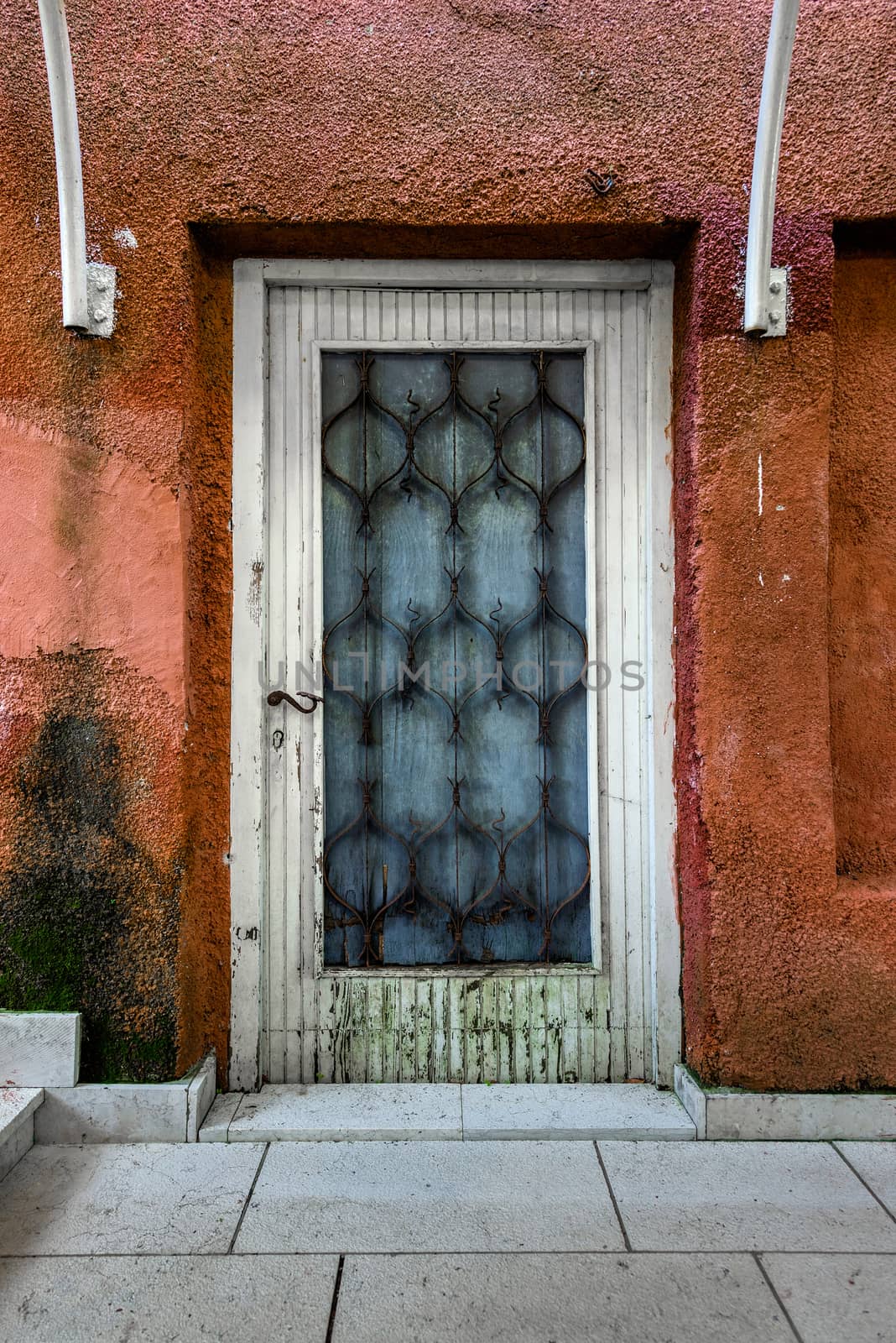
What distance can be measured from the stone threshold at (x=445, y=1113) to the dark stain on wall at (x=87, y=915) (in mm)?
267

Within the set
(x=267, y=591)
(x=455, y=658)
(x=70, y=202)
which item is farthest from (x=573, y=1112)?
(x=70, y=202)

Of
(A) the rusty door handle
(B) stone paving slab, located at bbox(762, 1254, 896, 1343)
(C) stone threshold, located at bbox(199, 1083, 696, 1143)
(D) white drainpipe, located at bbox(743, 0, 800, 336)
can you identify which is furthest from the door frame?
(B) stone paving slab, located at bbox(762, 1254, 896, 1343)

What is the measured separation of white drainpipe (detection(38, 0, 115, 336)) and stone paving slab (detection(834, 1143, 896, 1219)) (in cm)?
293

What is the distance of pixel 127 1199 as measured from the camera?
1.97 meters

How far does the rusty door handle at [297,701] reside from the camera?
2430 mm

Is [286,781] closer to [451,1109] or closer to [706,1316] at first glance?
[451,1109]

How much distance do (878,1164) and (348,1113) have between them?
138 cm


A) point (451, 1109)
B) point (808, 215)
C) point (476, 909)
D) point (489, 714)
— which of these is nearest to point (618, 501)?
point (489, 714)

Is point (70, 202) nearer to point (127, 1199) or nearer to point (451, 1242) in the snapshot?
point (127, 1199)

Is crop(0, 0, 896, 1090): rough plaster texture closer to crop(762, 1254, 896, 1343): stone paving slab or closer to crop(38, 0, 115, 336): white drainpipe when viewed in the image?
A: crop(38, 0, 115, 336): white drainpipe

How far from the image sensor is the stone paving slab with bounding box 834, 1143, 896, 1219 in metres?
1.98

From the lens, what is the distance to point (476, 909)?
2.47m

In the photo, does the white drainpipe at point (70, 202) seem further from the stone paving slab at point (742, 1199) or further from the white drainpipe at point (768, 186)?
the stone paving slab at point (742, 1199)

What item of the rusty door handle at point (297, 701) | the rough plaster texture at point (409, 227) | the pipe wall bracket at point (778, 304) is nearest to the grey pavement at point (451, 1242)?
the rough plaster texture at point (409, 227)
